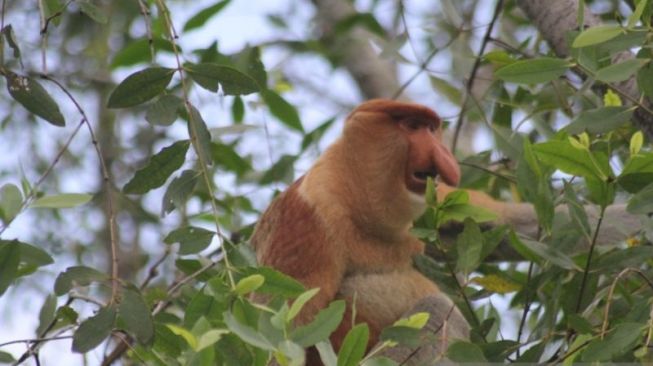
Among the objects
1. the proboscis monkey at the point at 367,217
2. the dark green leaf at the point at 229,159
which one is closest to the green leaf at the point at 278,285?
the proboscis monkey at the point at 367,217

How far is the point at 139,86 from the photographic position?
236 centimetres

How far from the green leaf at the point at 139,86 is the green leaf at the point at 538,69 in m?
0.73

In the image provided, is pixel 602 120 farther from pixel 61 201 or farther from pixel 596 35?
pixel 61 201

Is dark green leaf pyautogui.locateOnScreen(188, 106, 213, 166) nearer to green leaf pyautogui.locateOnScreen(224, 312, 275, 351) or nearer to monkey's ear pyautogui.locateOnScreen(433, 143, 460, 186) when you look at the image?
green leaf pyautogui.locateOnScreen(224, 312, 275, 351)

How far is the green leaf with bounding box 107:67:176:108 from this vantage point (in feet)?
7.71

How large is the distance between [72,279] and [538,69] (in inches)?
42.0

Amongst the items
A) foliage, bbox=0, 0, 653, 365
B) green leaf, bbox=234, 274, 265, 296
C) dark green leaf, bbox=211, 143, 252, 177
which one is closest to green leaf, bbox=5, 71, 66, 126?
foliage, bbox=0, 0, 653, 365

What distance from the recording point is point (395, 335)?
7.19 ft

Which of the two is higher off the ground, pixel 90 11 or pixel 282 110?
pixel 90 11

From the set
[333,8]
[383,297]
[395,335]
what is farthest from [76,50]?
[395,335]

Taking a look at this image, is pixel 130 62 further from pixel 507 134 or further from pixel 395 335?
pixel 395 335

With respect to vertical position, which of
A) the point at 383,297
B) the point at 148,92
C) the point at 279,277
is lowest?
the point at 383,297

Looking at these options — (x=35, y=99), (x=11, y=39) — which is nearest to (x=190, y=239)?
(x=35, y=99)

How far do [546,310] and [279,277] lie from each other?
71cm
